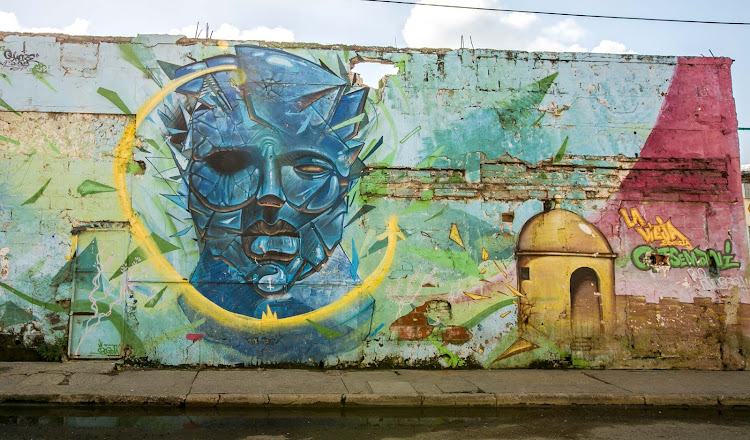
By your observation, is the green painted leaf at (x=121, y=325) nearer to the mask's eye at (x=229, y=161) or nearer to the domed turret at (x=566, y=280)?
the mask's eye at (x=229, y=161)

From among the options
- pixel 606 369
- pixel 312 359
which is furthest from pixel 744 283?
pixel 312 359

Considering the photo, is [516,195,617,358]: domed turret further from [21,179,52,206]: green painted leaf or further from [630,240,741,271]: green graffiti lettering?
[21,179,52,206]: green painted leaf

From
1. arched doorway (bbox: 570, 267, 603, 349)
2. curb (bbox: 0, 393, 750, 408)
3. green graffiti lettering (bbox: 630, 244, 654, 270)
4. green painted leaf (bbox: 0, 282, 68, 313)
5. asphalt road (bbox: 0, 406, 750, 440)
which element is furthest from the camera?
green graffiti lettering (bbox: 630, 244, 654, 270)

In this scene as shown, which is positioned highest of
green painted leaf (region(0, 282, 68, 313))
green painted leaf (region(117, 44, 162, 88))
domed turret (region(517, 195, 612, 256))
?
green painted leaf (region(117, 44, 162, 88))

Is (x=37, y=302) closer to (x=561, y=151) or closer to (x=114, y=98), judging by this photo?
(x=114, y=98)

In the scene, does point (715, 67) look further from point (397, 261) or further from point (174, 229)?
point (174, 229)

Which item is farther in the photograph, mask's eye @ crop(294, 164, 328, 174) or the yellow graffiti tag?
the yellow graffiti tag

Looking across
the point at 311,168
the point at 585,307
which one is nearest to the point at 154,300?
the point at 311,168

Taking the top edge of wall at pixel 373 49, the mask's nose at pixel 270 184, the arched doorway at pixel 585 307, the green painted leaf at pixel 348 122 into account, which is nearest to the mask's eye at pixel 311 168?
the mask's nose at pixel 270 184

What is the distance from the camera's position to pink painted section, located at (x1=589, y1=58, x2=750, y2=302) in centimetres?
1004

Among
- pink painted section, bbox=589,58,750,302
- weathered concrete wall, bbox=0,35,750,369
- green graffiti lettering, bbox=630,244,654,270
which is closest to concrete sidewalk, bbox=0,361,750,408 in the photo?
weathered concrete wall, bbox=0,35,750,369

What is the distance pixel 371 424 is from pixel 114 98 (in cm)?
670

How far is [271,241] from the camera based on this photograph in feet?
30.7

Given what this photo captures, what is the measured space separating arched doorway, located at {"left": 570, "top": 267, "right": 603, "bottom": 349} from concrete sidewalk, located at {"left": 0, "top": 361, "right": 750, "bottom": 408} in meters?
0.80
